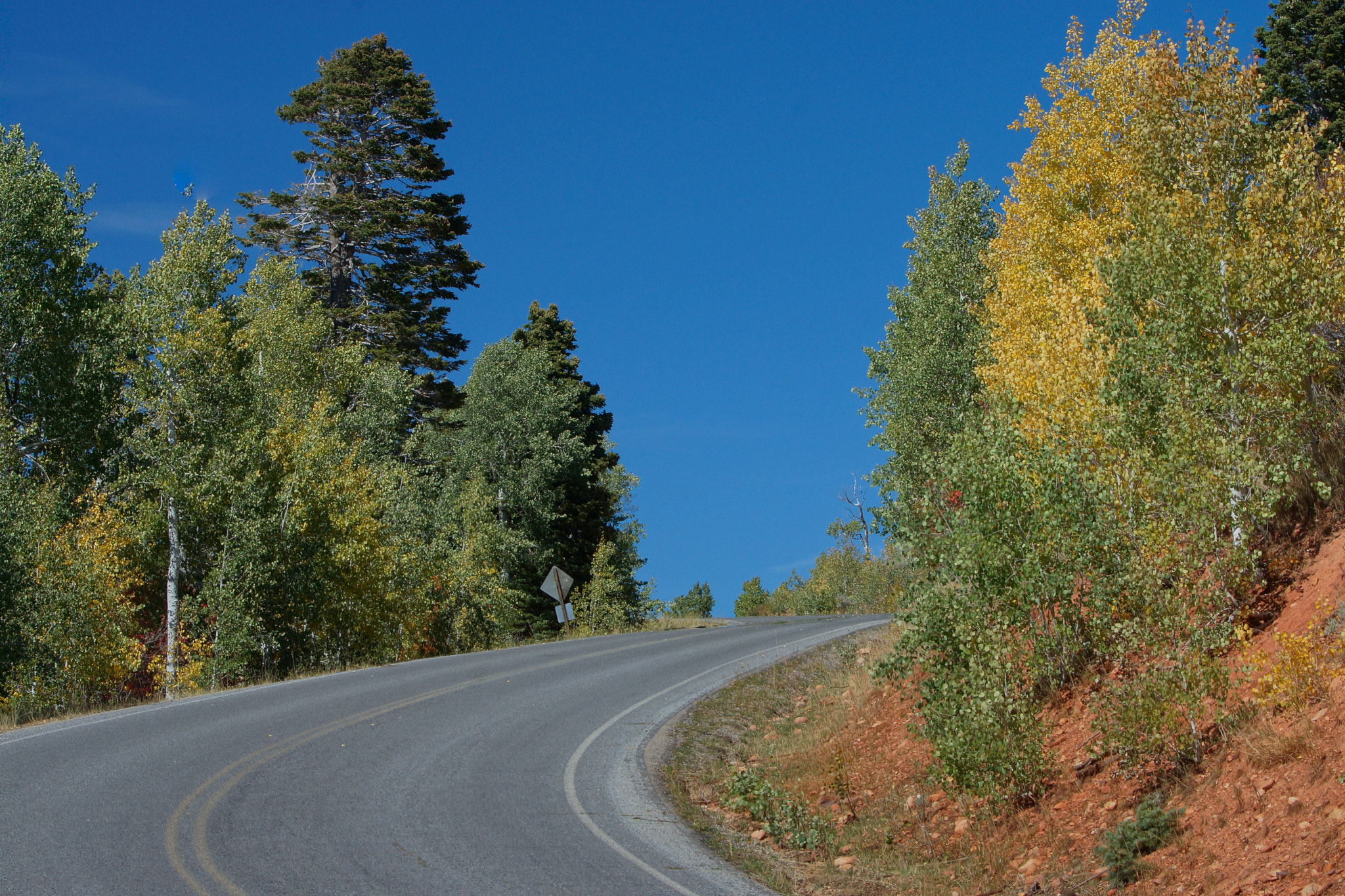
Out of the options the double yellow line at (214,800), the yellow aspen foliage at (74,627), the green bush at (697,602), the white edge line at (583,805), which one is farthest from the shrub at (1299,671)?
the green bush at (697,602)

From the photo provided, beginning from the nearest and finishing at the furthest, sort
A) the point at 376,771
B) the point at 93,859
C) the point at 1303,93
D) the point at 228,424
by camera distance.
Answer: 1. the point at 93,859
2. the point at 376,771
3. the point at 228,424
4. the point at 1303,93

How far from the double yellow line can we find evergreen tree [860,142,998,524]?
14948mm

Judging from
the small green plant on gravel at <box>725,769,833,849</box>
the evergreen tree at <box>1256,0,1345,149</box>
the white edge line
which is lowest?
the small green plant on gravel at <box>725,769,833,849</box>

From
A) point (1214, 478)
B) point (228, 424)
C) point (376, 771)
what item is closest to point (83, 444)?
point (228, 424)

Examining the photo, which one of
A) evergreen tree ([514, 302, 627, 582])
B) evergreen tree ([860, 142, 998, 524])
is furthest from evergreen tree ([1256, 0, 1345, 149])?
evergreen tree ([514, 302, 627, 582])

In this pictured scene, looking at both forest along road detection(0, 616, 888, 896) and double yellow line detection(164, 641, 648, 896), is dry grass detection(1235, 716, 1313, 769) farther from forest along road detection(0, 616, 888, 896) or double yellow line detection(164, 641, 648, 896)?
double yellow line detection(164, 641, 648, 896)

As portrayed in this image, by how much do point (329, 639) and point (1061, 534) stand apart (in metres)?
20.0

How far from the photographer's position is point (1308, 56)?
39.8 m

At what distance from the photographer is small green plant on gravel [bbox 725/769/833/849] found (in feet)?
32.3

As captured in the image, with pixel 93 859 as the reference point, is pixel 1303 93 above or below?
above

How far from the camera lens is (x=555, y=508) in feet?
135

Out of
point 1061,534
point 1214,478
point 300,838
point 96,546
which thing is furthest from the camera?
point 96,546

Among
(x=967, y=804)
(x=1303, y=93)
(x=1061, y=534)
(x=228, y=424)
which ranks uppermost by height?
(x=1303, y=93)

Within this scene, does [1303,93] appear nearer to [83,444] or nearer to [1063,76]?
[1063,76]
